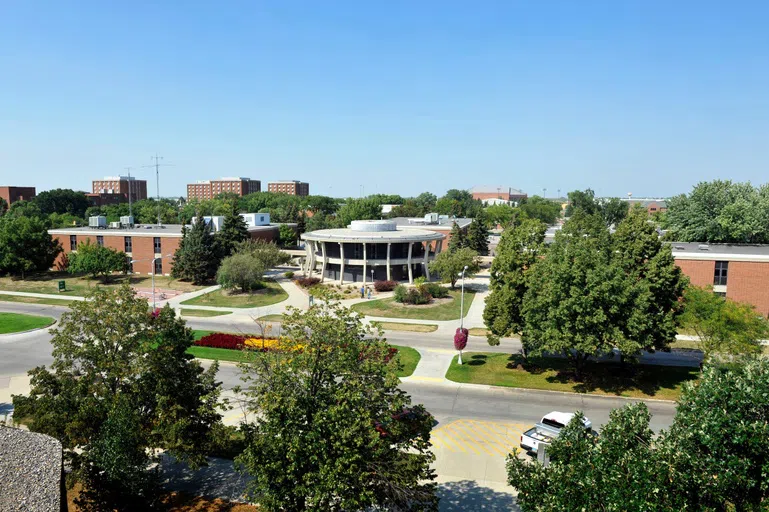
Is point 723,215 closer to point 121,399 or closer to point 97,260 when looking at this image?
point 121,399

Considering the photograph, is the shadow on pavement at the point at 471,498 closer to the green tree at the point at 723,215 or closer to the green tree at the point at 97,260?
the green tree at the point at 723,215

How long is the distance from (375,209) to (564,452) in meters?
109

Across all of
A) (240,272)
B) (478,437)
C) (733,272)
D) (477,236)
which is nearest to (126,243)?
(240,272)

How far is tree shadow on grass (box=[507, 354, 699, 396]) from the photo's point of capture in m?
29.9

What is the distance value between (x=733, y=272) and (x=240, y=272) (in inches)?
1848

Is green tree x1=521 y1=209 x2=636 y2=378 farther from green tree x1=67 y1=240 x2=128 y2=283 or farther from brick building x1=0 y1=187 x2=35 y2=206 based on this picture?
brick building x1=0 y1=187 x2=35 y2=206

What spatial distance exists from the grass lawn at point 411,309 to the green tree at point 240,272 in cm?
1193

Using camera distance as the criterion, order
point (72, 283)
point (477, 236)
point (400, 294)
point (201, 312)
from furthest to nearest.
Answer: point (477, 236) → point (72, 283) → point (400, 294) → point (201, 312)

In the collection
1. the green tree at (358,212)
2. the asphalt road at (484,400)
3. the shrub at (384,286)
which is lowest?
the asphalt road at (484,400)

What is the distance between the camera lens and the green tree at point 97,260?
6144 cm

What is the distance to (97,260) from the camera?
61.5 meters

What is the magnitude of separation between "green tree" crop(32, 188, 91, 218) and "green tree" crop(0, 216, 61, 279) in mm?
94435

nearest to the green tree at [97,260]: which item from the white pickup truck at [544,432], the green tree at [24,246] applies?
the green tree at [24,246]

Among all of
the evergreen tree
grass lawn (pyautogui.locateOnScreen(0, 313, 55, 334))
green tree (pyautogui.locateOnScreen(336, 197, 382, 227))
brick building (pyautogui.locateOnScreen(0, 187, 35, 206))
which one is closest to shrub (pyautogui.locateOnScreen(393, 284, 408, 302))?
the evergreen tree
